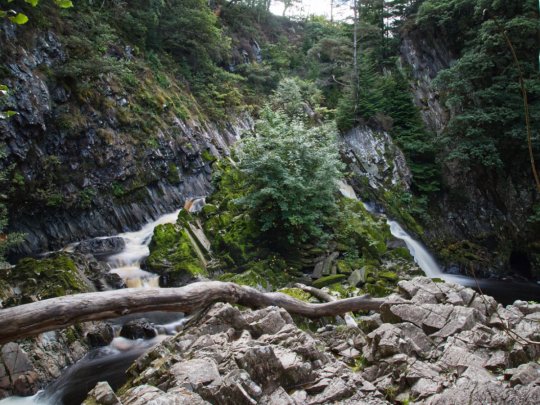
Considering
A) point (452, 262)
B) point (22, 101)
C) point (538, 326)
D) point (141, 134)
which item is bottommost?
point (452, 262)

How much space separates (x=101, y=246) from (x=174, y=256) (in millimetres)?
2658

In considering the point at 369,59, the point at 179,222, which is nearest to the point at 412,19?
the point at 369,59

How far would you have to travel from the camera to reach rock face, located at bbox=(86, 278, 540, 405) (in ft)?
11.9

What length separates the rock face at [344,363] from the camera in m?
3.63

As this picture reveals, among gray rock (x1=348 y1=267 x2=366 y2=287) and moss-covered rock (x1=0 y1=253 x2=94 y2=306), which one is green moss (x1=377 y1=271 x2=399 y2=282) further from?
moss-covered rock (x1=0 y1=253 x2=94 y2=306)

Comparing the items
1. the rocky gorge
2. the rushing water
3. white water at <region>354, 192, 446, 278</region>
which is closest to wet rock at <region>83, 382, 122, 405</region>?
the rocky gorge

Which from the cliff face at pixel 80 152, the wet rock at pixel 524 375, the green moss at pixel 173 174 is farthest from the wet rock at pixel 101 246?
the wet rock at pixel 524 375

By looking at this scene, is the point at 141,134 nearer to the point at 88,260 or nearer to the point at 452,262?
the point at 88,260

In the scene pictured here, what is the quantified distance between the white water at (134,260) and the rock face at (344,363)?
19.2ft

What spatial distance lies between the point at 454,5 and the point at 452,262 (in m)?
12.9

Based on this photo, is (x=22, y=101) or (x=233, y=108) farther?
(x=233, y=108)

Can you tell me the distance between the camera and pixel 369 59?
22.8m

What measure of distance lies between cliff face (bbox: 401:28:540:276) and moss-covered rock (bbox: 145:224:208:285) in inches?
459

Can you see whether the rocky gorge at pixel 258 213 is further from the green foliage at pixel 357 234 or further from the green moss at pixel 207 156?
the green moss at pixel 207 156
